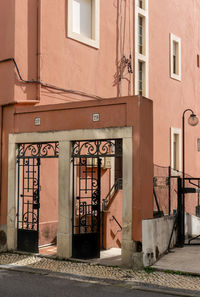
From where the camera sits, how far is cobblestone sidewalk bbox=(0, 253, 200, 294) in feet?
29.7

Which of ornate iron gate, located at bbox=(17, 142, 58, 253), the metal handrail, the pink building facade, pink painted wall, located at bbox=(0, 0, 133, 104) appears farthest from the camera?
the metal handrail

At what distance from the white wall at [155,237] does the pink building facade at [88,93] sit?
0.20 metres

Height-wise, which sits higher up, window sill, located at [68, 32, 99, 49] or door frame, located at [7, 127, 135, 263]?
window sill, located at [68, 32, 99, 49]

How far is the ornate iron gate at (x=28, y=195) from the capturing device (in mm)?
12031

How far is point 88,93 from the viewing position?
15.2m

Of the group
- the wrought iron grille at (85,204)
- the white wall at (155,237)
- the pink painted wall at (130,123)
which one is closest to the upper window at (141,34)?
the wrought iron grille at (85,204)

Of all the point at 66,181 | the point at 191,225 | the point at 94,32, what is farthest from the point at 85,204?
the point at 94,32

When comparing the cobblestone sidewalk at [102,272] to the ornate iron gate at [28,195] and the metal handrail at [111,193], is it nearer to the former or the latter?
the ornate iron gate at [28,195]

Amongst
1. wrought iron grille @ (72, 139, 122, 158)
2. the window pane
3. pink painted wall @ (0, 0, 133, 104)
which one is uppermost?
the window pane

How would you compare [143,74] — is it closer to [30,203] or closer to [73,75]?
[73,75]

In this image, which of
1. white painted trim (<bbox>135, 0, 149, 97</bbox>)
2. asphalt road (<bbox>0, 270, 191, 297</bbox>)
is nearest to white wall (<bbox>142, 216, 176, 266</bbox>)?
asphalt road (<bbox>0, 270, 191, 297</bbox>)

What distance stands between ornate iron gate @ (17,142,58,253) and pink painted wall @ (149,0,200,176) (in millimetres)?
7308

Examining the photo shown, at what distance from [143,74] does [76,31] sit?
4.66m

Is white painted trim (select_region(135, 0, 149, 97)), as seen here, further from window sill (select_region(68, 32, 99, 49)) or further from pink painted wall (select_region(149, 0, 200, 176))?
window sill (select_region(68, 32, 99, 49))
